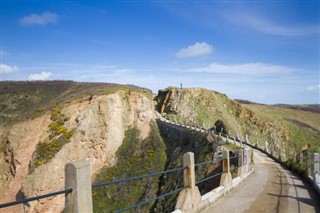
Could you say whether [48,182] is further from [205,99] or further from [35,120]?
[205,99]

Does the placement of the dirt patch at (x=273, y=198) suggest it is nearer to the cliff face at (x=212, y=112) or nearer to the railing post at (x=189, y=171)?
the railing post at (x=189, y=171)

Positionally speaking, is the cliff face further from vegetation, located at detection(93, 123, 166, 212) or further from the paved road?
the paved road

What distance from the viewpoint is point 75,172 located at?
4.50 metres

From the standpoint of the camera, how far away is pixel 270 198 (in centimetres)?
1125

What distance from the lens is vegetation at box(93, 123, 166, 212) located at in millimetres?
31541

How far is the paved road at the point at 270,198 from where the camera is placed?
9.66 metres

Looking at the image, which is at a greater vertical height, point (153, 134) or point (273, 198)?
point (273, 198)

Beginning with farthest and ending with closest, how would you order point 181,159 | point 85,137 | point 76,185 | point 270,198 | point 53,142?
point 85,137
point 53,142
point 181,159
point 270,198
point 76,185

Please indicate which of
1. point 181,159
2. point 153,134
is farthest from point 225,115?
point 181,159

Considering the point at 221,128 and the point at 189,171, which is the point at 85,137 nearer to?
the point at 221,128

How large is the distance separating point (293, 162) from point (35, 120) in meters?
31.3

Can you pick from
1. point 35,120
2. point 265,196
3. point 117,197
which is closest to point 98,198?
point 117,197

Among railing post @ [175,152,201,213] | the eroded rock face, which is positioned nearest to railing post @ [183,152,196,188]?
railing post @ [175,152,201,213]

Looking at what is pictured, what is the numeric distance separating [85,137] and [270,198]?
3047cm
